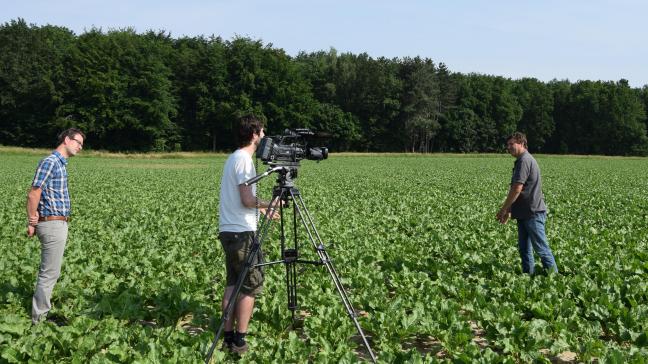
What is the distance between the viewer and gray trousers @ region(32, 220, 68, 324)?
5812 millimetres

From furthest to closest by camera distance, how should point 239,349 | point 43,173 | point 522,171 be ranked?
point 522,171, point 43,173, point 239,349

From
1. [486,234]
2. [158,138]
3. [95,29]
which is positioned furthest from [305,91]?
[486,234]

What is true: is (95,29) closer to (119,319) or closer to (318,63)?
(318,63)

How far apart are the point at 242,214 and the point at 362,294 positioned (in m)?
2.76

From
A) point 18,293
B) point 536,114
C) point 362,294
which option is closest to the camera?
point 18,293

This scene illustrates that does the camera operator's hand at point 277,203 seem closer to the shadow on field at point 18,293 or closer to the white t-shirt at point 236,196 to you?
the white t-shirt at point 236,196

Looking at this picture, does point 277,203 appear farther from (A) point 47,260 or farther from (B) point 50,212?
(A) point 47,260

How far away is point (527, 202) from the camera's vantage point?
7773mm

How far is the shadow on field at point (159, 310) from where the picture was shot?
6238 mm

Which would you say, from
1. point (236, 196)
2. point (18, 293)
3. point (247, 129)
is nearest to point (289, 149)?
point (247, 129)

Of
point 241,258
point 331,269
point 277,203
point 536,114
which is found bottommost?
point 331,269

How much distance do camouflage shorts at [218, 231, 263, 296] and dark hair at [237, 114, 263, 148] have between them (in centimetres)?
90

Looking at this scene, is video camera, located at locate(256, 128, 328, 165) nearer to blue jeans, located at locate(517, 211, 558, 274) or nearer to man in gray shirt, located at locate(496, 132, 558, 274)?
man in gray shirt, located at locate(496, 132, 558, 274)

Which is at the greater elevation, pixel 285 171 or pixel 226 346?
pixel 285 171
